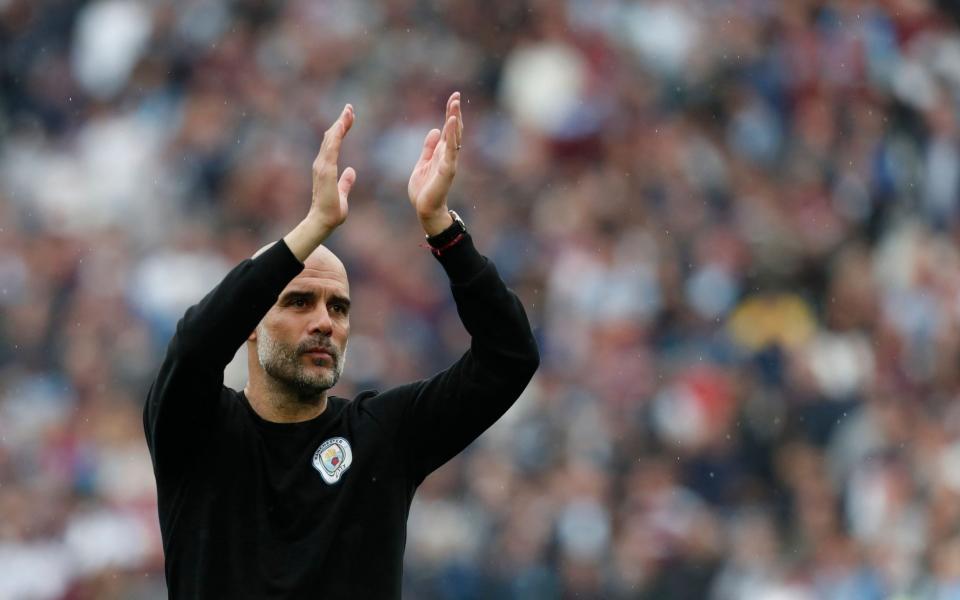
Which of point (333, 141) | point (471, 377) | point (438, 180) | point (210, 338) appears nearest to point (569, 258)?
point (471, 377)

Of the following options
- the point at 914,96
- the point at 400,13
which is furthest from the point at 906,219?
the point at 400,13

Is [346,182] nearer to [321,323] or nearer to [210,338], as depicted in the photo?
[321,323]

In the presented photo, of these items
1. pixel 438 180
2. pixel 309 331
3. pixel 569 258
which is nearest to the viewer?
pixel 438 180

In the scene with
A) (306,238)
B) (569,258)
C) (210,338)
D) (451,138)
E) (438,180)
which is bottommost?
(210,338)

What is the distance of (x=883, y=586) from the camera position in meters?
7.63

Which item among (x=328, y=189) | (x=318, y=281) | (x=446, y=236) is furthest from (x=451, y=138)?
(x=318, y=281)

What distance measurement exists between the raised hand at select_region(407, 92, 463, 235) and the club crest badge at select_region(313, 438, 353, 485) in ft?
1.68

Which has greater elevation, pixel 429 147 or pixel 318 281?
pixel 429 147

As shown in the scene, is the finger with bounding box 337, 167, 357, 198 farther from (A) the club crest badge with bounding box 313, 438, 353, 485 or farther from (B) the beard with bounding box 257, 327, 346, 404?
(A) the club crest badge with bounding box 313, 438, 353, 485

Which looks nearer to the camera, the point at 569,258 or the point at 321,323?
the point at 321,323

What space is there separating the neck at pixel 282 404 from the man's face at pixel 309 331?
16 mm

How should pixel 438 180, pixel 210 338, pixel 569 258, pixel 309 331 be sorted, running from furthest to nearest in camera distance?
pixel 569 258 < pixel 309 331 < pixel 438 180 < pixel 210 338

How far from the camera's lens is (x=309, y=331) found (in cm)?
368

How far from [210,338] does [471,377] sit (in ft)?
2.02
